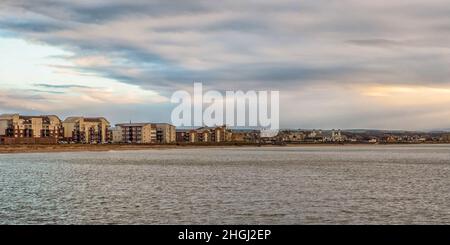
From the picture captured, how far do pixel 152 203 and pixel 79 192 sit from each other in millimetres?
13116

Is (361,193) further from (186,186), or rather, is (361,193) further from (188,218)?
(188,218)

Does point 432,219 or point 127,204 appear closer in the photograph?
point 432,219

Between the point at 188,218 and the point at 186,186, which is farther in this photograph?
the point at 186,186

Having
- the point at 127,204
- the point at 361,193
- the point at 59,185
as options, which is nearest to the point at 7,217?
the point at 127,204

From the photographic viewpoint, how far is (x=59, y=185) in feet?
228

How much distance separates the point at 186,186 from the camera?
66312 millimetres
